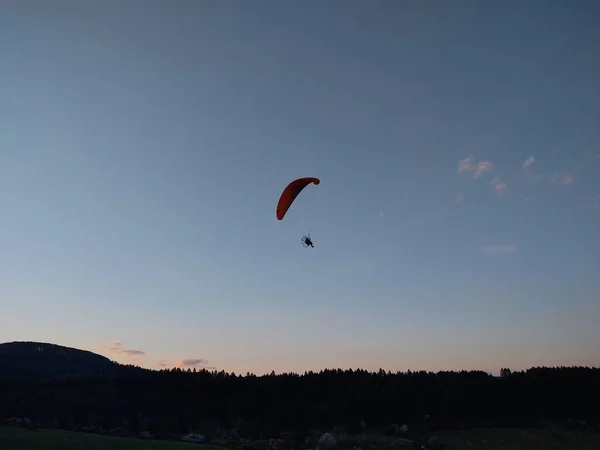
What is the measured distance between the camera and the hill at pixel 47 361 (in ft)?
363

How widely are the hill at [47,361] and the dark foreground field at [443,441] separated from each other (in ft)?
279

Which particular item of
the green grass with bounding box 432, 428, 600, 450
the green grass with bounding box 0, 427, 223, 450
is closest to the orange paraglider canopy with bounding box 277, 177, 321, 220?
the green grass with bounding box 0, 427, 223, 450

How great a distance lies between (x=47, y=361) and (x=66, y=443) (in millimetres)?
111134

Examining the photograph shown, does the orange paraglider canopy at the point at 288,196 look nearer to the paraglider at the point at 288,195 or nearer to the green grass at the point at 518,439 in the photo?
the paraglider at the point at 288,195

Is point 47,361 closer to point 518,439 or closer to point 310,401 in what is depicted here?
point 310,401

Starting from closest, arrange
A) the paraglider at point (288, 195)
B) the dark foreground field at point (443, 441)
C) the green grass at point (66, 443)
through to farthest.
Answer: the green grass at point (66, 443) → the dark foreground field at point (443, 441) → the paraglider at point (288, 195)

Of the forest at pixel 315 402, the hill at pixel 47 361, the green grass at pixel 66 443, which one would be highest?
the hill at pixel 47 361

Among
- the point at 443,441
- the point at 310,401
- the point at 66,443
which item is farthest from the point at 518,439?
the point at 66,443

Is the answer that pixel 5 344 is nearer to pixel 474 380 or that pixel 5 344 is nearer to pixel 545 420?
pixel 474 380

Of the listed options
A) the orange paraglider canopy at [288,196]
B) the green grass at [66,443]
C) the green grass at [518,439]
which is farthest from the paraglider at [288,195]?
the green grass at [518,439]

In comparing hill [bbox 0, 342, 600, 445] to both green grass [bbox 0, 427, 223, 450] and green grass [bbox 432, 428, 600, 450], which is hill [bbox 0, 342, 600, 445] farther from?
green grass [bbox 0, 427, 223, 450]

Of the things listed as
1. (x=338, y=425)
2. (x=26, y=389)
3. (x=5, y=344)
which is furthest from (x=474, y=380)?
(x=5, y=344)

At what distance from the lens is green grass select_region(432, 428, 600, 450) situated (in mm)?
37500

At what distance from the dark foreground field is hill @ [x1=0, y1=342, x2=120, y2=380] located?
279 feet
